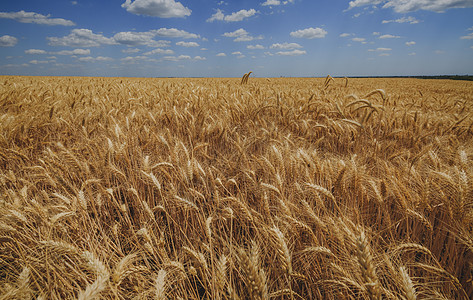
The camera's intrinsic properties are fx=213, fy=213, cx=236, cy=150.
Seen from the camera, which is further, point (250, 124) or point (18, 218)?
point (250, 124)

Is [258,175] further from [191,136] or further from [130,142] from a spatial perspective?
[130,142]

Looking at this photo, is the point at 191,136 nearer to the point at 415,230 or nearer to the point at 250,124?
the point at 250,124

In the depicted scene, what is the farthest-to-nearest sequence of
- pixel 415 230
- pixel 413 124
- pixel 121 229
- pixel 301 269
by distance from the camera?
pixel 413 124 < pixel 121 229 < pixel 415 230 < pixel 301 269

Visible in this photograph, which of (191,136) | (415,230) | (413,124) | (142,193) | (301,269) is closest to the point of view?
(301,269)

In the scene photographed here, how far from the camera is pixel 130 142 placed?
6.61 ft

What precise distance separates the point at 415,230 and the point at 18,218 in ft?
6.60

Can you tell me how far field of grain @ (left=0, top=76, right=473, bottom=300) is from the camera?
0.85 metres

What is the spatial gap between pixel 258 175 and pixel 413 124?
2170 mm

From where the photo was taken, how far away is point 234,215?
1267 mm

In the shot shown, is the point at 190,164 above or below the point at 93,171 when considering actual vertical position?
above

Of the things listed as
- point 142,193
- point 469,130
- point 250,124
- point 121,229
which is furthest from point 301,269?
point 469,130

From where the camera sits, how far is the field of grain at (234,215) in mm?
Answer: 849

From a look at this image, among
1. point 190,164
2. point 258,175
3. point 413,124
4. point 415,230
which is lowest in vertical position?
point 415,230

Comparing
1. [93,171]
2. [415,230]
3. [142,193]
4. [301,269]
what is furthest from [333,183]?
[93,171]
